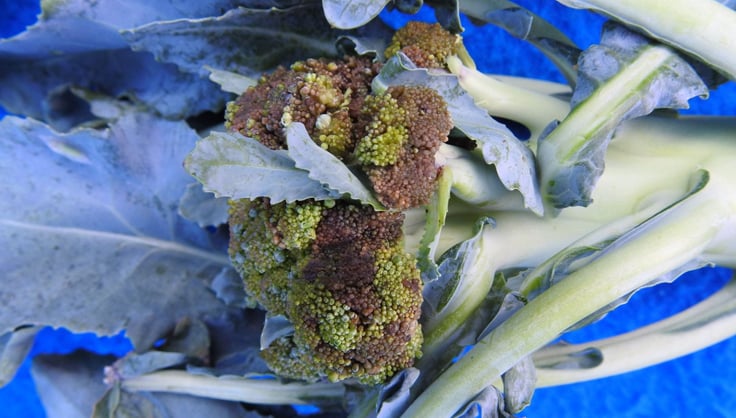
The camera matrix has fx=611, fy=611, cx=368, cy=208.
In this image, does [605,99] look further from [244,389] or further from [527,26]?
[244,389]

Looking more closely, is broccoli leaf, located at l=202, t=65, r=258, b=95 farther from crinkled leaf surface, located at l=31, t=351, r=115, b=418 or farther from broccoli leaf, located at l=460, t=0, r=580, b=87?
crinkled leaf surface, located at l=31, t=351, r=115, b=418

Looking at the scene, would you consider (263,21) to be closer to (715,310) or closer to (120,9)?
(120,9)

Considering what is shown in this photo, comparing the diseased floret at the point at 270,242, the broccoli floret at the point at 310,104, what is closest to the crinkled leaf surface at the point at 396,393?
the diseased floret at the point at 270,242

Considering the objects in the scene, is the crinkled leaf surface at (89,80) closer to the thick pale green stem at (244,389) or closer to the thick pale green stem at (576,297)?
the thick pale green stem at (244,389)

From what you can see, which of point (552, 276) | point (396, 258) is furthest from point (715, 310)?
point (396, 258)

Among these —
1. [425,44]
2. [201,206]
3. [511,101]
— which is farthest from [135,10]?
[511,101]

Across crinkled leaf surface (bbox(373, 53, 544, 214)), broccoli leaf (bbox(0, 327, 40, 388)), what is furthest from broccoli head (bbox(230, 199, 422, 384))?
broccoli leaf (bbox(0, 327, 40, 388))
